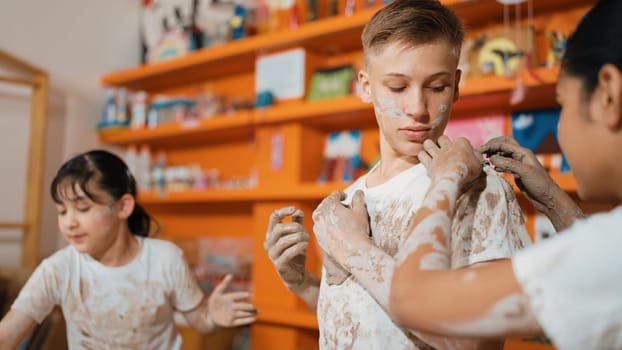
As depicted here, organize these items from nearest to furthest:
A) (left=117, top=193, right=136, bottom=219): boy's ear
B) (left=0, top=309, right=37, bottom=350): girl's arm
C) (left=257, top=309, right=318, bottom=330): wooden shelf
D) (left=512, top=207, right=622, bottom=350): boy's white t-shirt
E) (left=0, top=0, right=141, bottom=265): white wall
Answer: (left=512, top=207, right=622, bottom=350): boy's white t-shirt, (left=0, top=309, right=37, bottom=350): girl's arm, (left=117, top=193, right=136, bottom=219): boy's ear, (left=257, top=309, right=318, bottom=330): wooden shelf, (left=0, top=0, right=141, bottom=265): white wall

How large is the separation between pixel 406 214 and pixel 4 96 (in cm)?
310

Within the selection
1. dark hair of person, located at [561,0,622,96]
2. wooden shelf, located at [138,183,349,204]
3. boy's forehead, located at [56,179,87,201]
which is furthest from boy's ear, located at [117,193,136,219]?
dark hair of person, located at [561,0,622,96]

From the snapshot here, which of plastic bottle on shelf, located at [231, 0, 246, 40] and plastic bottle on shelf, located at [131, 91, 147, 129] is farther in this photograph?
plastic bottle on shelf, located at [131, 91, 147, 129]

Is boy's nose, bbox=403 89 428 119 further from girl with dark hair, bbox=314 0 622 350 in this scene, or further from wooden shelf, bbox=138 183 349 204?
wooden shelf, bbox=138 183 349 204

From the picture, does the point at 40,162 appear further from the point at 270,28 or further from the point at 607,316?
the point at 607,316

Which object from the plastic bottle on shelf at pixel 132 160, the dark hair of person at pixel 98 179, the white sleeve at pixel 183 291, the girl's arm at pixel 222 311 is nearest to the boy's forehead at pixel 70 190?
the dark hair of person at pixel 98 179

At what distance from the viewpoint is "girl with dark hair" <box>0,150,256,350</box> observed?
1.83 meters

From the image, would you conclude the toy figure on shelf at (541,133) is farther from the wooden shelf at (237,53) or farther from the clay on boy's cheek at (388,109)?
the clay on boy's cheek at (388,109)

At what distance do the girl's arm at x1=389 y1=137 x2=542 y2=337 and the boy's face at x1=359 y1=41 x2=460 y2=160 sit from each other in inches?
10.2

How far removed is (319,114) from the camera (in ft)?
9.40

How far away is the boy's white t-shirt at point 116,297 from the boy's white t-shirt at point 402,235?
0.84 metres

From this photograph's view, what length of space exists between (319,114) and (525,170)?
176 centimetres

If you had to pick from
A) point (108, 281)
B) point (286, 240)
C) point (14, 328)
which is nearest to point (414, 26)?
point (286, 240)

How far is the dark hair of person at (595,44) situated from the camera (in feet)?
2.65
